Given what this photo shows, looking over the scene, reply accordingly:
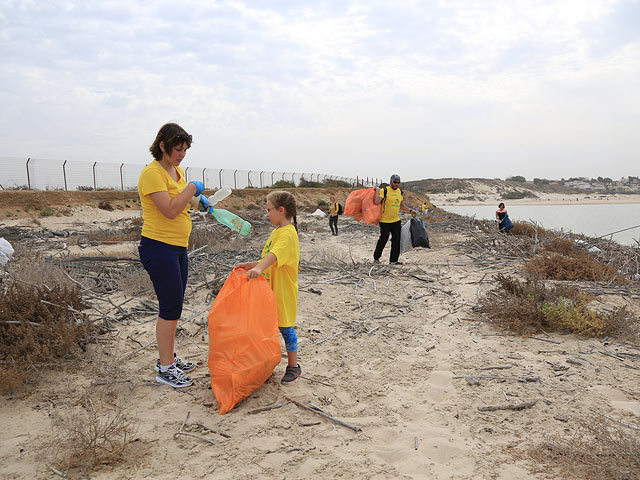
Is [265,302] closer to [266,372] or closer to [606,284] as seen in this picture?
[266,372]

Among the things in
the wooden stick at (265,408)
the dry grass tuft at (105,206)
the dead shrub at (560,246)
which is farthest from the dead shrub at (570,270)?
the dry grass tuft at (105,206)

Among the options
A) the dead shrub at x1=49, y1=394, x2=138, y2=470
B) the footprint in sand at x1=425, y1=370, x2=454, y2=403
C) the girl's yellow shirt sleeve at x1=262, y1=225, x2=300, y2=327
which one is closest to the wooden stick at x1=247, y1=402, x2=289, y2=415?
the girl's yellow shirt sleeve at x1=262, y1=225, x2=300, y2=327

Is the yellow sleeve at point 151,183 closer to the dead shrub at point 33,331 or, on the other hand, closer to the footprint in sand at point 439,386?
the dead shrub at point 33,331

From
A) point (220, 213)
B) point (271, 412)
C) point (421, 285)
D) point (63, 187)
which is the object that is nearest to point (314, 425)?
point (271, 412)

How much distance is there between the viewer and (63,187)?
24484 millimetres

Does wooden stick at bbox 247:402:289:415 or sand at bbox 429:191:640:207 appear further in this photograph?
sand at bbox 429:191:640:207

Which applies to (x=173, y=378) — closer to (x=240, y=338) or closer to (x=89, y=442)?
(x=240, y=338)

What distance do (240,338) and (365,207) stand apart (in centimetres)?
529

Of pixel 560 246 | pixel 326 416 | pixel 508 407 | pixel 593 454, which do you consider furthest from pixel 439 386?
pixel 560 246

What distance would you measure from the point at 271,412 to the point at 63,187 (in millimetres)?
26609

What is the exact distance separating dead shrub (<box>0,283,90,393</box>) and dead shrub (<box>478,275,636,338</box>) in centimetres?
402

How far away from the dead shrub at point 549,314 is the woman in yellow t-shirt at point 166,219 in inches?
129

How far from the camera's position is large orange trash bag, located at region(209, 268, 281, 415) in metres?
2.72

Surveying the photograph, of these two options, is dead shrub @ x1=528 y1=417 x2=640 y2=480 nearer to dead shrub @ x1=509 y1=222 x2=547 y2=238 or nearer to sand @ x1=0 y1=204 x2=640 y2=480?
sand @ x1=0 y1=204 x2=640 y2=480
